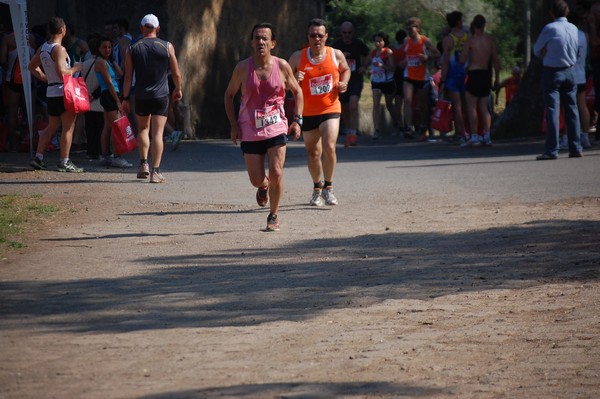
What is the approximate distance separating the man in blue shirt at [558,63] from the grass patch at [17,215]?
24.2 ft

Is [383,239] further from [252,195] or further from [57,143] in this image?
[57,143]

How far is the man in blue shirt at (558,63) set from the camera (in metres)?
17.2

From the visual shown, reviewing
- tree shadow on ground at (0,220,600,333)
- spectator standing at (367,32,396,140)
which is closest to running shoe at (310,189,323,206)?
→ tree shadow on ground at (0,220,600,333)

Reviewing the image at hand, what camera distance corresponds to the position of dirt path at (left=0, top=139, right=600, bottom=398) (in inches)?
237

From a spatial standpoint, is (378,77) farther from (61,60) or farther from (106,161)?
(61,60)

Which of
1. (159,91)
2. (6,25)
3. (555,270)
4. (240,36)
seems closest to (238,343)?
(555,270)

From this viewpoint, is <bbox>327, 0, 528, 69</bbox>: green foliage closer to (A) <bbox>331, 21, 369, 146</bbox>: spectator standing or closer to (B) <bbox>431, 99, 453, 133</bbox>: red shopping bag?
(A) <bbox>331, 21, 369, 146</bbox>: spectator standing

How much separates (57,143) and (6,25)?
8.39ft

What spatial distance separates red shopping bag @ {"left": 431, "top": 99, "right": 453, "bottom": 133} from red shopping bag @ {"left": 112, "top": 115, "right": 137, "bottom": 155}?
737 centimetres

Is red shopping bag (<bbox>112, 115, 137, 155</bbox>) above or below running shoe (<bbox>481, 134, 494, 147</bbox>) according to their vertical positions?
above

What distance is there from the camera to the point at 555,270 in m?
8.94

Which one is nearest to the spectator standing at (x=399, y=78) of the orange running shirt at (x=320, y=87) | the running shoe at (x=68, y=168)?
the running shoe at (x=68, y=168)

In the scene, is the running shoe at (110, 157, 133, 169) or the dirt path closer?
the dirt path

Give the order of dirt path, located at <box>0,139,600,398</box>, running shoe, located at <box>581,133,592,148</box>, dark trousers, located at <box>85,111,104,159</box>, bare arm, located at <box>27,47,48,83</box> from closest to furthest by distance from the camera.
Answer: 1. dirt path, located at <box>0,139,600,398</box>
2. bare arm, located at <box>27,47,48,83</box>
3. dark trousers, located at <box>85,111,104,159</box>
4. running shoe, located at <box>581,133,592,148</box>
